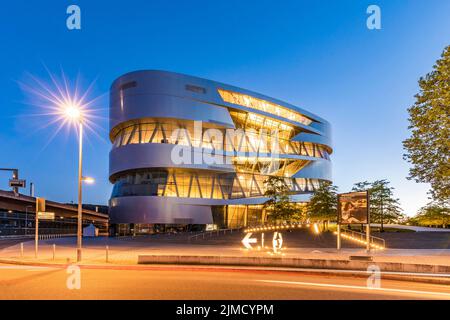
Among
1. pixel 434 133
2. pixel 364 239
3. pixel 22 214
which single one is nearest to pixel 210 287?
pixel 434 133

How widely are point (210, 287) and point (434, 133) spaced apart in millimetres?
14506

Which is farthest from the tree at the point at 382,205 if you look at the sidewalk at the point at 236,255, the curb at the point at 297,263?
the curb at the point at 297,263

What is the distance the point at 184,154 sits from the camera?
190 feet

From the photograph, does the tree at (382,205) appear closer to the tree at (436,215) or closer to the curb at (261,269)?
the tree at (436,215)

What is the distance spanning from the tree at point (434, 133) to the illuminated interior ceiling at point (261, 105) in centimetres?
4602

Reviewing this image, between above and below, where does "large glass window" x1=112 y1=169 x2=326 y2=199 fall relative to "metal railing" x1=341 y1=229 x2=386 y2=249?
above

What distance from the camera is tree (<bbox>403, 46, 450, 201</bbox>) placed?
1750 cm

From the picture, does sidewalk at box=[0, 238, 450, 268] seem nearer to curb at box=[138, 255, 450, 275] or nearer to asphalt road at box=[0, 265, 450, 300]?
curb at box=[138, 255, 450, 275]

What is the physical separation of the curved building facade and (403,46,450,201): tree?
41.5 metres

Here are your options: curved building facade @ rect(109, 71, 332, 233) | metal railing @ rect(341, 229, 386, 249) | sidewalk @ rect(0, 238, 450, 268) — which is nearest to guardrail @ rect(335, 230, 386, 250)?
metal railing @ rect(341, 229, 386, 249)

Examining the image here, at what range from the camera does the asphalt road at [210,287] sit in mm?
9328

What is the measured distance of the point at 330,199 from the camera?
1818 inches

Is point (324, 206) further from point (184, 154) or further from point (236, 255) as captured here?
point (236, 255)
